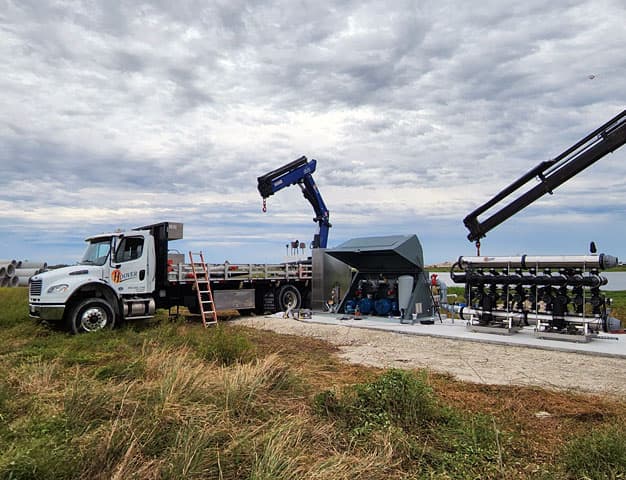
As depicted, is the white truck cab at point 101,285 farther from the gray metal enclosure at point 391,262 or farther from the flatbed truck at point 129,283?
the gray metal enclosure at point 391,262

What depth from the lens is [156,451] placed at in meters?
3.92

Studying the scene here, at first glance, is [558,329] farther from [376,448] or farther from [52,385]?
[52,385]

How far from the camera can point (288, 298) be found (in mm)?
17375

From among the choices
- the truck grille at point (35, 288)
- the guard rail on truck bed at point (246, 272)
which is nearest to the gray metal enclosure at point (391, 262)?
the guard rail on truck bed at point (246, 272)

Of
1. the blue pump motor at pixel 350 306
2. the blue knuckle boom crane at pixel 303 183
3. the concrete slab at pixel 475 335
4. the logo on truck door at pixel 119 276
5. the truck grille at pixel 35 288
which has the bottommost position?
the concrete slab at pixel 475 335

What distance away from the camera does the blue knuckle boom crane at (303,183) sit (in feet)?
56.4

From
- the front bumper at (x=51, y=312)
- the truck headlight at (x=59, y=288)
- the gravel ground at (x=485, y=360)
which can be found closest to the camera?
the gravel ground at (x=485, y=360)

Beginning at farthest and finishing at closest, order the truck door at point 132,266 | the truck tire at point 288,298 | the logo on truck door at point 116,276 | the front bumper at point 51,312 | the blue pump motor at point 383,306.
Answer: the truck tire at point 288,298 < the blue pump motor at point 383,306 < the truck door at point 132,266 < the logo on truck door at point 116,276 < the front bumper at point 51,312

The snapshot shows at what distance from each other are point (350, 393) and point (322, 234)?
14.4 m

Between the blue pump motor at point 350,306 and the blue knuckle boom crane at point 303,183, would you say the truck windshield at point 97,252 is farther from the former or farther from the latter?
the blue pump motor at point 350,306

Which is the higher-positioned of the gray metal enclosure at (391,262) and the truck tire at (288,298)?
the gray metal enclosure at (391,262)

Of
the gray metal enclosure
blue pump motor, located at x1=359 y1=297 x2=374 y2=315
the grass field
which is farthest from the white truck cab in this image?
blue pump motor, located at x1=359 y1=297 x2=374 y2=315

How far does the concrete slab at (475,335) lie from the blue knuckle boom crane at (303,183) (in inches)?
180

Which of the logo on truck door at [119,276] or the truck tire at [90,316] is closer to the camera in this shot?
the truck tire at [90,316]
